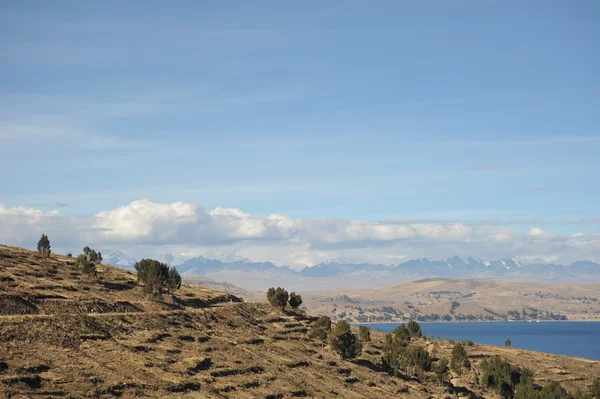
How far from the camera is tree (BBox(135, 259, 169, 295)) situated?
406ft

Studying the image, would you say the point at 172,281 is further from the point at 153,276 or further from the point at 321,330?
the point at 321,330

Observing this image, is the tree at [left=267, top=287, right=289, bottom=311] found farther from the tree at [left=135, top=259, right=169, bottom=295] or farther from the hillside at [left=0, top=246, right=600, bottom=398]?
the tree at [left=135, top=259, right=169, bottom=295]

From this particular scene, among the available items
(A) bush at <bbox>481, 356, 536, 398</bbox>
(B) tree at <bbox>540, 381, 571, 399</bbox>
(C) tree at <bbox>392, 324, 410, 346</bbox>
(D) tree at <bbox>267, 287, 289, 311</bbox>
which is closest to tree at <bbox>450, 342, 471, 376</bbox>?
(A) bush at <bbox>481, 356, 536, 398</bbox>

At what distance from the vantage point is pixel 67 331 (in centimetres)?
8694

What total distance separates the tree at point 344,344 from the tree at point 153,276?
113ft

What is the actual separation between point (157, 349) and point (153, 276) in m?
33.8

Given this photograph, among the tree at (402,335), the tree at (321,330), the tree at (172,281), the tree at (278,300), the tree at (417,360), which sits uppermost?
the tree at (172,281)

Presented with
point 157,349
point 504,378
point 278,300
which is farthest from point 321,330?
point 157,349

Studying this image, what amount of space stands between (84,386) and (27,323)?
731 inches

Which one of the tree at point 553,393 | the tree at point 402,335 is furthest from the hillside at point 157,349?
the tree at point 553,393

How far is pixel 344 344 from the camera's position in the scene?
124m

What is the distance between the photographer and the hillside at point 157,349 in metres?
75.6

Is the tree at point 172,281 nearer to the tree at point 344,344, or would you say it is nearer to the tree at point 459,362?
the tree at point 344,344

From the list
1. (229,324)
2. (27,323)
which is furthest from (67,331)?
(229,324)
